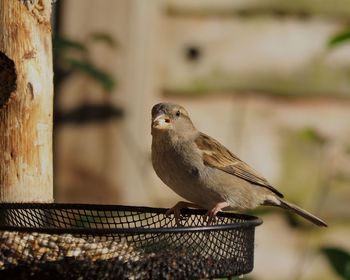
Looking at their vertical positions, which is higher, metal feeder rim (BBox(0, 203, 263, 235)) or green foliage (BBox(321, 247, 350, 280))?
metal feeder rim (BBox(0, 203, 263, 235))

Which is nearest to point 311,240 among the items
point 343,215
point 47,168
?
point 343,215

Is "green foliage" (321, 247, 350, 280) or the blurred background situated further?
the blurred background

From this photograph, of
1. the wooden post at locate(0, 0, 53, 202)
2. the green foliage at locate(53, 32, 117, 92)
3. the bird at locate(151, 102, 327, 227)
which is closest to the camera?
the wooden post at locate(0, 0, 53, 202)

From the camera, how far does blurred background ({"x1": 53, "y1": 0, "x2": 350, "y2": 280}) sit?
18.3ft

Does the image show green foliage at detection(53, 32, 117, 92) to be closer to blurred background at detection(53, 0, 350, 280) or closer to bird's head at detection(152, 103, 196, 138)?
blurred background at detection(53, 0, 350, 280)

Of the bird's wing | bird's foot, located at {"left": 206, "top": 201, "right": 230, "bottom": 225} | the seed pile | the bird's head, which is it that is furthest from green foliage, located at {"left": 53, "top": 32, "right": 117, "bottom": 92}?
the seed pile

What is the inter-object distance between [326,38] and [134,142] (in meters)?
1.31

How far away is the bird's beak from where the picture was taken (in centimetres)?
448

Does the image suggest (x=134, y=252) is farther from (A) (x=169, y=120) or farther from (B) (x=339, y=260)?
(B) (x=339, y=260)

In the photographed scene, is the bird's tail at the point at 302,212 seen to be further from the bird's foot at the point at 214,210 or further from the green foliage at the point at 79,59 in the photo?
the green foliage at the point at 79,59

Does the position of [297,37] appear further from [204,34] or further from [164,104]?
[164,104]

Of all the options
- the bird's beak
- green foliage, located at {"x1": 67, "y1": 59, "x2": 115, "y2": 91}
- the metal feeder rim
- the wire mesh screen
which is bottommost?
the wire mesh screen

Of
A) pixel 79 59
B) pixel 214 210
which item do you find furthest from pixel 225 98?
pixel 214 210

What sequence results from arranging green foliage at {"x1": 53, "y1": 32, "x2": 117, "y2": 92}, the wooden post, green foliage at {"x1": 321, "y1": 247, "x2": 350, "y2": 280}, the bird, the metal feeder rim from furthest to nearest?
green foliage at {"x1": 53, "y1": 32, "x2": 117, "y2": 92}, green foliage at {"x1": 321, "y1": 247, "x2": 350, "y2": 280}, the bird, the wooden post, the metal feeder rim
